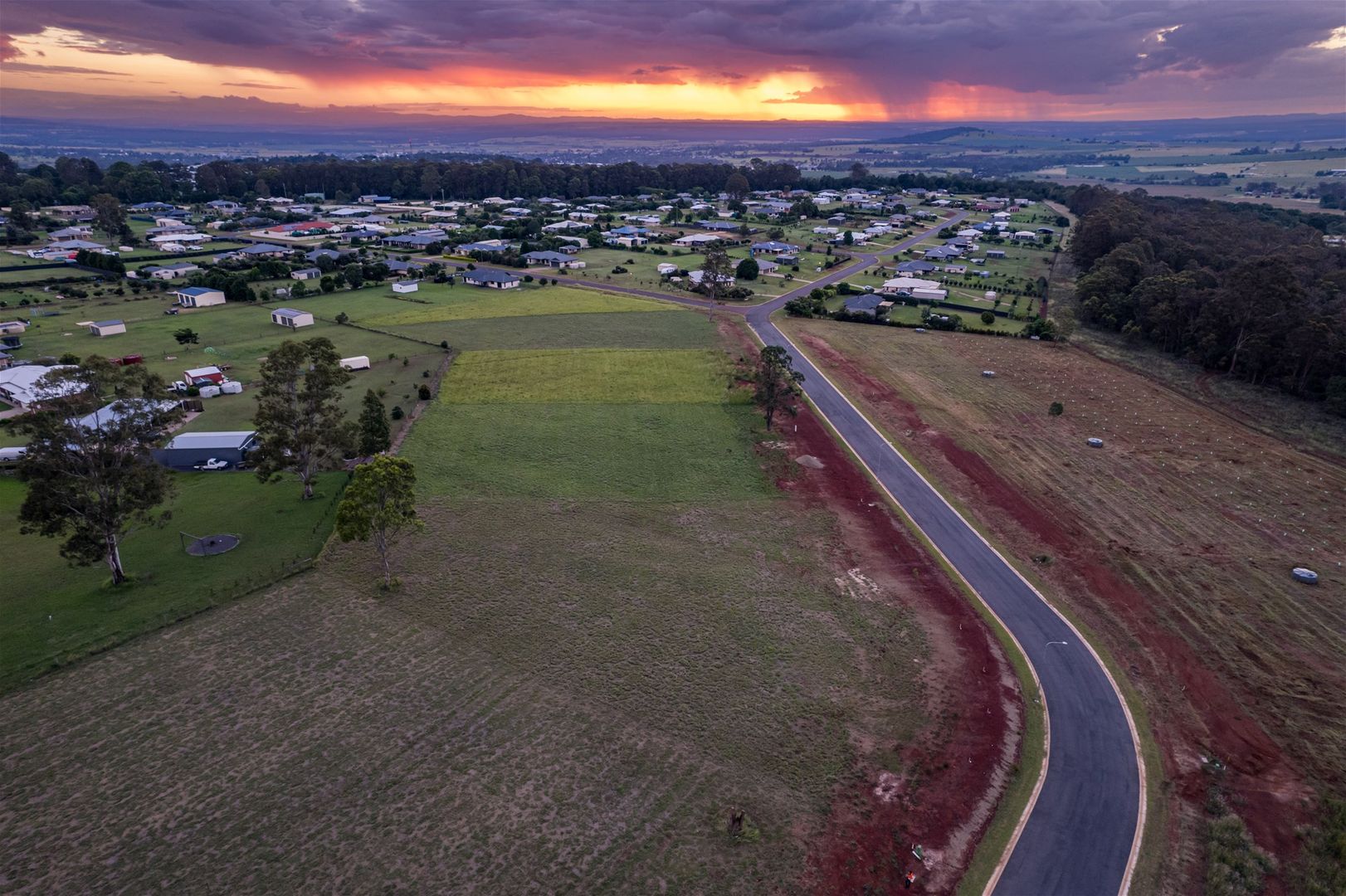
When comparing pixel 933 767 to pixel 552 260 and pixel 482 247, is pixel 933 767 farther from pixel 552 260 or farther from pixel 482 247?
pixel 482 247

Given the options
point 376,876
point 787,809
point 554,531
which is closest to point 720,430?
point 554,531

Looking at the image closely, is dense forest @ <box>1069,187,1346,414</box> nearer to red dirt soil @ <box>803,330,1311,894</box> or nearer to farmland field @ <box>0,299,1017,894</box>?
red dirt soil @ <box>803,330,1311,894</box>

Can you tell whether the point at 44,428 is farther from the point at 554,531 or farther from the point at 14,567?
the point at 554,531

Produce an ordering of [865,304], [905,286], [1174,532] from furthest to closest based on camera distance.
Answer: [905,286], [865,304], [1174,532]

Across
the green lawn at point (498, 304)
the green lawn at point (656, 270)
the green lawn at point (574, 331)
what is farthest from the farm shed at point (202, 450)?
the green lawn at point (656, 270)

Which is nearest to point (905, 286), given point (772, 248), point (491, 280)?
point (772, 248)

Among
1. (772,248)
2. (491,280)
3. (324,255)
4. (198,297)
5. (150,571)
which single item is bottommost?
(150,571)

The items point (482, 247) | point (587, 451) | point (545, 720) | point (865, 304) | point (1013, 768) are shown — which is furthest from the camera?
point (482, 247)
